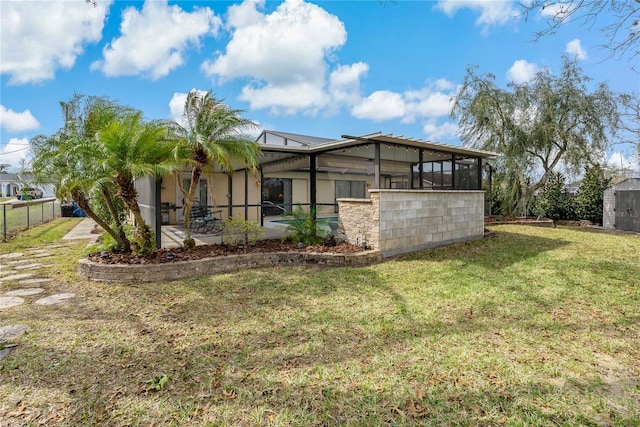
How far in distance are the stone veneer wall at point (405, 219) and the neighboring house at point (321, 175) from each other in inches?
26.2

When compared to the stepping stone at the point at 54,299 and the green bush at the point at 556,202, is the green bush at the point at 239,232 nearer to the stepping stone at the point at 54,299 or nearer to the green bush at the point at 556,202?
the stepping stone at the point at 54,299

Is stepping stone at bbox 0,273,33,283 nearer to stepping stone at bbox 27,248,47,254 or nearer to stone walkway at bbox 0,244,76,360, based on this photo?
stone walkway at bbox 0,244,76,360

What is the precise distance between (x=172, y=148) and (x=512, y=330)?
6.23 meters

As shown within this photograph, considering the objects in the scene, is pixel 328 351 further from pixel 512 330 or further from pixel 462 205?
pixel 462 205

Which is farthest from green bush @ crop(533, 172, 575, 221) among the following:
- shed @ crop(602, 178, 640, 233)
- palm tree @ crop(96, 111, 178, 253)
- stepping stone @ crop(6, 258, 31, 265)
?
stepping stone @ crop(6, 258, 31, 265)

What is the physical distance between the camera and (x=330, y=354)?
312cm

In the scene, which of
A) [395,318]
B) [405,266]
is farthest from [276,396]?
[405,266]

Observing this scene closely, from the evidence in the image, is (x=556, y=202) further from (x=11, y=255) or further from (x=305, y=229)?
(x=11, y=255)

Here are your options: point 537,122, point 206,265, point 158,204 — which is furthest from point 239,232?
point 537,122

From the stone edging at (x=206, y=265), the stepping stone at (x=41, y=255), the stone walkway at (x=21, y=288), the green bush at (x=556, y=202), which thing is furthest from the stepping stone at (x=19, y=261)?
the green bush at (x=556, y=202)

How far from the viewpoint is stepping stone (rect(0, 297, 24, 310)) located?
14.5 ft

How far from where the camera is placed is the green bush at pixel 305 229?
789cm

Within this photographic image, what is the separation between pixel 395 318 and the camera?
157 inches

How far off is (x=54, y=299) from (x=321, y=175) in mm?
13057
